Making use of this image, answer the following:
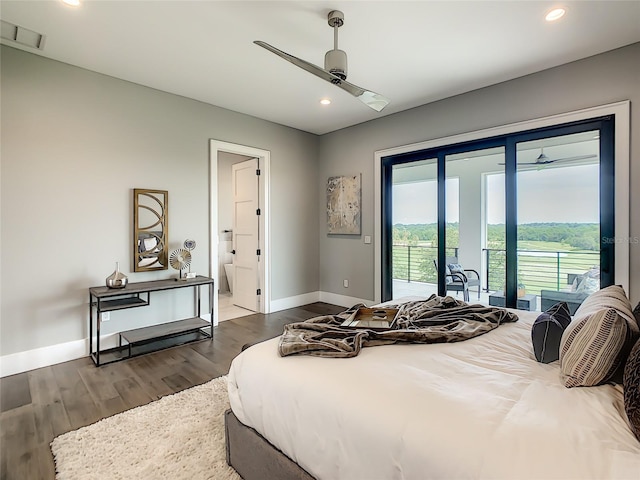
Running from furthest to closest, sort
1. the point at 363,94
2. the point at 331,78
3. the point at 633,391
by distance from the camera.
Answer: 1. the point at 363,94
2. the point at 331,78
3. the point at 633,391

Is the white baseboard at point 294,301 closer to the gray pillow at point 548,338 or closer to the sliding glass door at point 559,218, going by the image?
the sliding glass door at point 559,218

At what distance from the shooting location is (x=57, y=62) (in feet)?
10.3

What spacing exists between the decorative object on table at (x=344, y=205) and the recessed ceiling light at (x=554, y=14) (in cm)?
293

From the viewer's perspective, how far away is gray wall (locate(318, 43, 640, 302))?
2916mm

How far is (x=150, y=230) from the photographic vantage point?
3.73m

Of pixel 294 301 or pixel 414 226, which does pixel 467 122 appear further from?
pixel 294 301

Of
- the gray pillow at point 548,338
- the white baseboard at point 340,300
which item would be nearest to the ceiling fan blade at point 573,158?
the gray pillow at point 548,338

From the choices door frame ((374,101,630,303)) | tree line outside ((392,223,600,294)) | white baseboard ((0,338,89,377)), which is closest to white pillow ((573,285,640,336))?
door frame ((374,101,630,303))

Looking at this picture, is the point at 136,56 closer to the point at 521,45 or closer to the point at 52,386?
the point at 52,386

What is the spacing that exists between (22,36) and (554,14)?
430cm

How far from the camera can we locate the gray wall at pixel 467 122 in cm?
292

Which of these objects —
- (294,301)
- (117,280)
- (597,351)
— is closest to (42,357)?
(117,280)

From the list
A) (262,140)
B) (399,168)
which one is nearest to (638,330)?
(399,168)

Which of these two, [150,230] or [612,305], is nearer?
[612,305]
